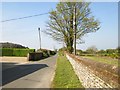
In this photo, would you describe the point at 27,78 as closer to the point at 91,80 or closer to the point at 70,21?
the point at 91,80

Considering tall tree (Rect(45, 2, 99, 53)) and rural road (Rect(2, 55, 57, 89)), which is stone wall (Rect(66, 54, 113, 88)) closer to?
rural road (Rect(2, 55, 57, 89))

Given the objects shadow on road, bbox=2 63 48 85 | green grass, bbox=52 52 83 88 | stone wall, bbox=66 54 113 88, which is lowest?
shadow on road, bbox=2 63 48 85

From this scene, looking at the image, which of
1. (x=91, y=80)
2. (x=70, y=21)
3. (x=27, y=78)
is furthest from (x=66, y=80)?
(x=70, y=21)

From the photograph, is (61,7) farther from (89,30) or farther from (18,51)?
(18,51)

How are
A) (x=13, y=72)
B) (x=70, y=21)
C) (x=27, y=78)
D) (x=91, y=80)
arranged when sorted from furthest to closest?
1. (x=70, y=21)
2. (x=13, y=72)
3. (x=27, y=78)
4. (x=91, y=80)

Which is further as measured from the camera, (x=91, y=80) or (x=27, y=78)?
(x=27, y=78)

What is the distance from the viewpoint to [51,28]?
42.1 meters

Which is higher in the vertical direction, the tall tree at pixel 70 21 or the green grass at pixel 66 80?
the tall tree at pixel 70 21

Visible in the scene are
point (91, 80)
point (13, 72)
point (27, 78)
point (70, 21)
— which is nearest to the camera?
point (91, 80)

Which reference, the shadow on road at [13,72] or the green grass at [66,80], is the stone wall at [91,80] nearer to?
the green grass at [66,80]

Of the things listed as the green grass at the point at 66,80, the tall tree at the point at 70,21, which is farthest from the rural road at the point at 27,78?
the tall tree at the point at 70,21

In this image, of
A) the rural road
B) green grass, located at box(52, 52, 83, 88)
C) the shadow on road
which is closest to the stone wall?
green grass, located at box(52, 52, 83, 88)

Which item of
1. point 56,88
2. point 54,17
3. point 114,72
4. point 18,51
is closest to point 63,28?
point 54,17

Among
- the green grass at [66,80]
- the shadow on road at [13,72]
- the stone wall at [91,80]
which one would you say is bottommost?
the shadow on road at [13,72]
